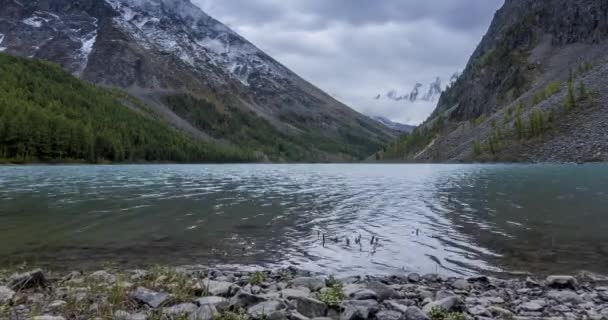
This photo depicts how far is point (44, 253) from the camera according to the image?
1912cm

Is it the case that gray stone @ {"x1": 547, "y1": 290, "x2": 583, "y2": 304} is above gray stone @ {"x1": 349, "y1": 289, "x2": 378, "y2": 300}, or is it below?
below

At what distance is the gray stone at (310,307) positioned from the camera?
393 inches

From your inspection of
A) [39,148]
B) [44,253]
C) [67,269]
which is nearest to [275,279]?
[67,269]

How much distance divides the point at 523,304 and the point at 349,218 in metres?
18.0

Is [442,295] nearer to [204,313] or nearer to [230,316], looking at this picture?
[230,316]

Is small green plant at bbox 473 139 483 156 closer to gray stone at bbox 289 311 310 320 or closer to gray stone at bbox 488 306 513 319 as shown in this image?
gray stone at bbox 488 306 513 319

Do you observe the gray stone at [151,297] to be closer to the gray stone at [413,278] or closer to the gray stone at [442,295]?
the gray stone at [442,295]

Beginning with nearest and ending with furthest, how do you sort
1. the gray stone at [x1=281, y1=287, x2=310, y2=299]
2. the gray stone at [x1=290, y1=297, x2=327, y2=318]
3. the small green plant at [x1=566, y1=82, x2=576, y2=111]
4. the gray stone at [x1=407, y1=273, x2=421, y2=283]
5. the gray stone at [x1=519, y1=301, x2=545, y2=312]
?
the gray stone at [x1=290, y1=297, x2=327, y2=318]
the gray stone at [x1=519, y1=301, x2=545, y2=312]
the gray stone at [x1=281, y1=287, x2=310, y2=299]
the gray stone at [x1=407, y1=273, x2=421, y2=283]
the small green plant at [x1=566, y1=82, x2=576, y2=111]

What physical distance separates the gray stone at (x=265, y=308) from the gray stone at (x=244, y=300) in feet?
0.90

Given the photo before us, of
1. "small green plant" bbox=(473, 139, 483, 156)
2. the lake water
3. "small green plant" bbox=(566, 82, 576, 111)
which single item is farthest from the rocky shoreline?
"small green plant" bbox=(473, 139, 483, 156)

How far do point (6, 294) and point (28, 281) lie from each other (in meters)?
1.48

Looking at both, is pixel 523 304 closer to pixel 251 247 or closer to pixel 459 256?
pixel 459 256

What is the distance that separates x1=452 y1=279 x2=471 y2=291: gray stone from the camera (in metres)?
13.3

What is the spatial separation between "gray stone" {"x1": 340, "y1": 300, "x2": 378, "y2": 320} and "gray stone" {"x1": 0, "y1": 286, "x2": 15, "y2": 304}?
8.03 m
